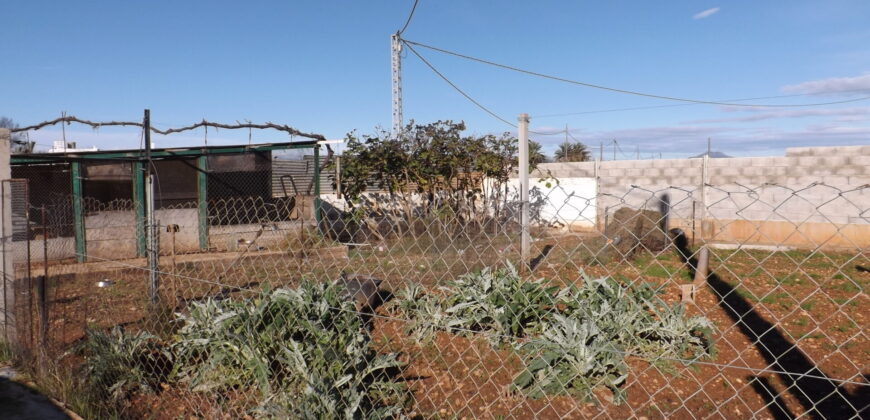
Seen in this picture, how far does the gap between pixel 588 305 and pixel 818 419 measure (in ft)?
4.62

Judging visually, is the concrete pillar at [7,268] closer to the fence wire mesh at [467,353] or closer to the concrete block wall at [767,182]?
the fence wire mesh at [467,353]

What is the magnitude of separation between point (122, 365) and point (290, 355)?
1.46m

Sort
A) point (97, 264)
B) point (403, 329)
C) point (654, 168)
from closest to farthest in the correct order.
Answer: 1. point (403, 329)
2. point (97, 264)
3. point (654, 168)

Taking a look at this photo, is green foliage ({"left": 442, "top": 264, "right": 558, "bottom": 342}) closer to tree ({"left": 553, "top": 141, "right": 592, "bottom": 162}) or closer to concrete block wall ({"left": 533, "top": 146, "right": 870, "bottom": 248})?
concrete block wall ({"left": 533, "top": 146, "right": 870, "bottom": 248})

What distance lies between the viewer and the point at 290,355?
3330 millimetres

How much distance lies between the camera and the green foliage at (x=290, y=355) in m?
3.17

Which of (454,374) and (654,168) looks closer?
(454,374)

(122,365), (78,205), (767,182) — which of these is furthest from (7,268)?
(767,182)

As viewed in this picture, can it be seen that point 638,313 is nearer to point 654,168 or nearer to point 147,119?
point 147,119

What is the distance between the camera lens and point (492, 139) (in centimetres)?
1289

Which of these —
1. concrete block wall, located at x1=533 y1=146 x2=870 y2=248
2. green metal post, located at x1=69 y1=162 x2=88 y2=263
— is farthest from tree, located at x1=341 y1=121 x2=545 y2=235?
green metal post, located at x1=69 y1=162 x2=88 y2=263

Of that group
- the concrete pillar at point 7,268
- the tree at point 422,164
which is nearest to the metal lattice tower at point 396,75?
→ the tree at point 422,164

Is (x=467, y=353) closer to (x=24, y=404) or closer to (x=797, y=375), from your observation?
(x=797, y=375)

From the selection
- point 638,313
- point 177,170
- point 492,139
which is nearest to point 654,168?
point 492,139
